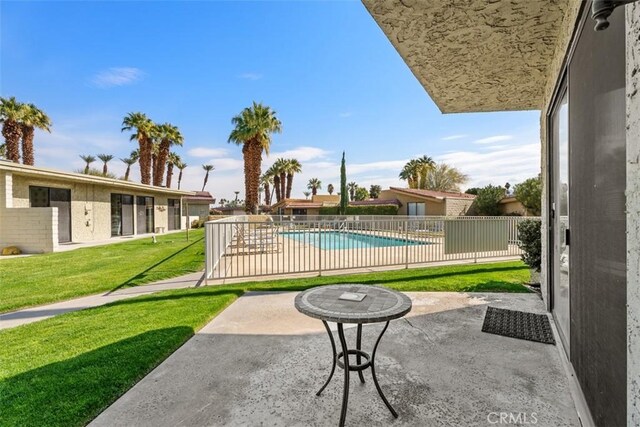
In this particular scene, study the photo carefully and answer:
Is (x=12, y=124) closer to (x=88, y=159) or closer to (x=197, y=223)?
(x=197, y=223)

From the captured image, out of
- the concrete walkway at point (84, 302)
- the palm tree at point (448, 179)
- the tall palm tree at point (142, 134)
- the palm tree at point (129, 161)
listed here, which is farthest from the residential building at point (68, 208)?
the palm tree at point (448, 179)

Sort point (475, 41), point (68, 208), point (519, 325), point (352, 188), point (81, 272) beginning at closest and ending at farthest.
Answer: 1. point (475, 41)
2. point (519, 325)
3. point (81, 272)
4. point (68, 208)
5. point (352, 188)

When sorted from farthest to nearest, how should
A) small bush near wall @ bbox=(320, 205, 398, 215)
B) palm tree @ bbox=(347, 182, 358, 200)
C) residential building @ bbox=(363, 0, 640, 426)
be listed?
palm tree @ bbox=(347, 182, 358, 200) < small bush near wall @ bbox=(320, 205, 398, 215) < residential building @ bbox=(363, 0, 640, 426)

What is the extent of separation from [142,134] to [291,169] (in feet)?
68.6

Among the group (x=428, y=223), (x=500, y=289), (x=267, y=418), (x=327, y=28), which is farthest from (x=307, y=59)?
(x=267, y=418)

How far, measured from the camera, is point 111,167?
44.1 m

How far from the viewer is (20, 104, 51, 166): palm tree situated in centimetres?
1616

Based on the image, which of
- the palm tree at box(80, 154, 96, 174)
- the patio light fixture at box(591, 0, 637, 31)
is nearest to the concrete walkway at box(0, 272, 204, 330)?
the patio light fixture at box(591, 0, 637, 31)

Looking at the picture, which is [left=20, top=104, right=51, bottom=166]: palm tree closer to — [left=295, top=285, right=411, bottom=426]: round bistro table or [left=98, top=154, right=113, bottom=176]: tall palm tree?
[left=295, top=285, right=411, bottom=426]: round bistro table

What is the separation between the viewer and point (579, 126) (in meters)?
2.20

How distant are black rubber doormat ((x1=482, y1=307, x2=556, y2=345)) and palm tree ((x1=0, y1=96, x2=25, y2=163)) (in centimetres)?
2313

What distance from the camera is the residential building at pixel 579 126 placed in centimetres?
114

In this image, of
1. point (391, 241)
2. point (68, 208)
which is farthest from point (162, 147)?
point (391, 241)

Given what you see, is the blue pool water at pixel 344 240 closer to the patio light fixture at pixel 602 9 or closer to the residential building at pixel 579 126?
the residential building at pixel 579 126
